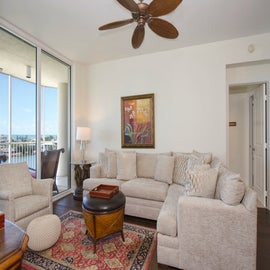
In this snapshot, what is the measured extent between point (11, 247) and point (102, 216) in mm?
1146

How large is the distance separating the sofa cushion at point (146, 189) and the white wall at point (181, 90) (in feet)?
3.21

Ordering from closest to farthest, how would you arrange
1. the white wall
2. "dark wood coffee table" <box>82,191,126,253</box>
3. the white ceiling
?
"dark wood coffee table" <box>82,191,126,253</box> → the white ceiling → the white wall

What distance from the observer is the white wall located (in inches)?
122

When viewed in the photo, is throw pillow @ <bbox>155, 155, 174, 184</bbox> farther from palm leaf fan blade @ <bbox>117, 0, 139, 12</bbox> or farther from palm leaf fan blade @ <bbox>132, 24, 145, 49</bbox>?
palm leaf fan blade @ <bbox>117, 0, 139, 12</bbox>

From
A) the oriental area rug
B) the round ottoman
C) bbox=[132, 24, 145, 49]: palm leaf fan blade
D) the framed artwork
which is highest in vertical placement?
bbox=[132, 24, 145, 49]: palm leaf fan blade

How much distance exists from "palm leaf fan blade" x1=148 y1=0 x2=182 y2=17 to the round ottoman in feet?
8.23

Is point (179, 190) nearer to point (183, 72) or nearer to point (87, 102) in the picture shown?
point (183, 72)

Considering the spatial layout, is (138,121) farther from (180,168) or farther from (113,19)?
(113,19)

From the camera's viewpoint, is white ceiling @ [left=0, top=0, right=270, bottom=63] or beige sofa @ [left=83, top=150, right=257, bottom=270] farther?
white ceiling @ [left=0, top=0, right=270, bottom=63]

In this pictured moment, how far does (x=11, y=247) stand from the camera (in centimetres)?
78

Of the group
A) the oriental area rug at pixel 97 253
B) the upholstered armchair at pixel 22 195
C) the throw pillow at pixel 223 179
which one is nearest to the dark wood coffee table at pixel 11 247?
the oriental area rug at pixel 97 253

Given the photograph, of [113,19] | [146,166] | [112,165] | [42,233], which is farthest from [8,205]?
[113,19]

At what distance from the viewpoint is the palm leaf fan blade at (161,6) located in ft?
5.12

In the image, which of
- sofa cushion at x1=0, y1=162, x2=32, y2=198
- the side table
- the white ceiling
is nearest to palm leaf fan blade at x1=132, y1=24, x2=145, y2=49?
the white ceiling
